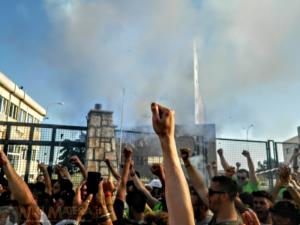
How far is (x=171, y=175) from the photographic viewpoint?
1681mm

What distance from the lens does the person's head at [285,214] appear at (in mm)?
3357

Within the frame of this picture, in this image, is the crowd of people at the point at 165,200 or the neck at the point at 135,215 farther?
the neck at the point at 135,215

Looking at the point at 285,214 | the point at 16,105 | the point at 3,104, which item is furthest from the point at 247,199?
the point at 16,105

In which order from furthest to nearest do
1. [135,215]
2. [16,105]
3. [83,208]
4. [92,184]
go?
1. [16,105]
2. [135,215]
3. [92,184]
4. [83,208]

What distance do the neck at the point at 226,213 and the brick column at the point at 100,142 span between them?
5.09 m

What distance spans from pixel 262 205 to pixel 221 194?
131 centimetres

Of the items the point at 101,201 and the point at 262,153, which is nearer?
the point at 101,201

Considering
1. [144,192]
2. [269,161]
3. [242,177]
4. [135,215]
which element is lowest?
[135,215]

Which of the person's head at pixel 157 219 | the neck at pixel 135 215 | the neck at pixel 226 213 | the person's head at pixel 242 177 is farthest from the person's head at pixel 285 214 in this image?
the person's head at pixel 242 177

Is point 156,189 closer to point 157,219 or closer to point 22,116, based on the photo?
point 157,219

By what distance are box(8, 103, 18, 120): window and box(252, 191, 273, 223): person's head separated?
29.0m

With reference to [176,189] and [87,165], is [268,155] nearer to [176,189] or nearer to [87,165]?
[87,165]

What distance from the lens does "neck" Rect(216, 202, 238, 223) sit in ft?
9.54

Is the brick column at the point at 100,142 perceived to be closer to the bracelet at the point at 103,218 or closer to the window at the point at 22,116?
the bracelet at the point at 103,218
